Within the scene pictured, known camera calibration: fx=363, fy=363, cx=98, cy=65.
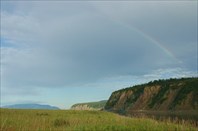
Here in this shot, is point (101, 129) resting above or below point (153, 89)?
below

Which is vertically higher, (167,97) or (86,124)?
(167,97)

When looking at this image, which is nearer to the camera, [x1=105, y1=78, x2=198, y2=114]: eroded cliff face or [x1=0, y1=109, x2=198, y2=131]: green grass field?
[x1=0, y1=109, x2=198, y2=131]: green grass field

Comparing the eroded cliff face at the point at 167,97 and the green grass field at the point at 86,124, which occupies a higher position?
the eroded cliff face at the point at 167,97

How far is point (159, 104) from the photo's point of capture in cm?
16088

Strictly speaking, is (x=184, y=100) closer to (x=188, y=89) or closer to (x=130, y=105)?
(x=188, y=89)

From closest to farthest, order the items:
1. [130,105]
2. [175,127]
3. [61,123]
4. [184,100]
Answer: [175,127], [61,123], [184,100], [130,105]

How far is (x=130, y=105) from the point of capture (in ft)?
625

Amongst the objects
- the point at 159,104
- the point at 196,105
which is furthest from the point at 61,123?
the point at 159,104

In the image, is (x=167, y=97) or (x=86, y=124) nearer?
(x=86, y=124)

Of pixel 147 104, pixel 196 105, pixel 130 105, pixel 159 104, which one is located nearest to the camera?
pixel 196 105

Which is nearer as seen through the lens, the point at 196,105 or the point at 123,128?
the point at 123,128

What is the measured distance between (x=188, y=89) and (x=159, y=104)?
17930 mm

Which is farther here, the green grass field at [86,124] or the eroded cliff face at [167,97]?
the eroded cliff face at [167,97]

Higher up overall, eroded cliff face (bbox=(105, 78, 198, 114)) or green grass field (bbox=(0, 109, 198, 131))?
eroded cliff face (bbox=(105, 78, 198, 114))
